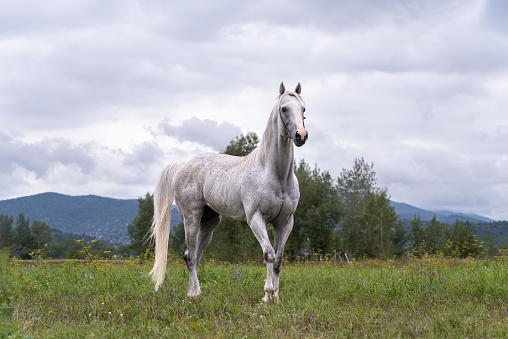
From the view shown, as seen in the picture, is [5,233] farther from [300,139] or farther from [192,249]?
[300,139]

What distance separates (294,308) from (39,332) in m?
3.29

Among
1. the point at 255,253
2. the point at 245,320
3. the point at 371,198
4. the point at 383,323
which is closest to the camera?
the point at 383,323

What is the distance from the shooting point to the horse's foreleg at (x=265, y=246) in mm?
5828

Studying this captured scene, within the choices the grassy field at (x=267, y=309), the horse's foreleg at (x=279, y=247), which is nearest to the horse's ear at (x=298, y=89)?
the horse's foreleg at (x=279, y=247)

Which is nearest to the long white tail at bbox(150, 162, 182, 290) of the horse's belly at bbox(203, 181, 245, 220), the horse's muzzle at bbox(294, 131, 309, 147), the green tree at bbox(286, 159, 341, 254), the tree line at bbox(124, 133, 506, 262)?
the horse's belly at bbox(203, 181, 245, 220)

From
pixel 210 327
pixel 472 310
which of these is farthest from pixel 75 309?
pixel 472 310

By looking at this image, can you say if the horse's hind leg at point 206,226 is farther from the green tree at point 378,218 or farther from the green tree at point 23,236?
the green tree at point 23,236

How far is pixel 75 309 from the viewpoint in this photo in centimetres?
628

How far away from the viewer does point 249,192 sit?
6.23 metres

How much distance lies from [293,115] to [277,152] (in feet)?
2.33

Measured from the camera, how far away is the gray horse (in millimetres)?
5988

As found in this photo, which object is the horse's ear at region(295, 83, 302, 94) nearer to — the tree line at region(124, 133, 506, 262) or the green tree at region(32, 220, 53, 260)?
the tree line at region(124, 133, 506, 262)

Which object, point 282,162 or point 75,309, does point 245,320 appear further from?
point 75,309

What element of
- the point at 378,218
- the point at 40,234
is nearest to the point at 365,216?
the point at 378,218
